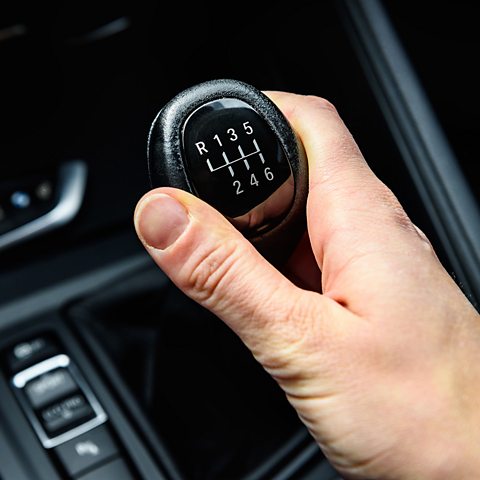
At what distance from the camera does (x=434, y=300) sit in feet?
2.43

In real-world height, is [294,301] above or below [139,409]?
above

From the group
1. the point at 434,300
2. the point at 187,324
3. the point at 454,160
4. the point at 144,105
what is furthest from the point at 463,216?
the point at 144,105

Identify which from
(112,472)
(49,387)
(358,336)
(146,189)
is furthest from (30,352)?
(358,336)

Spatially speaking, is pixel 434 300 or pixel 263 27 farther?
pixel 263 27

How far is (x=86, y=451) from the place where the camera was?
0.95 meters

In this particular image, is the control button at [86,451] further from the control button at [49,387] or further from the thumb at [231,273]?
the thumb at [231,273]

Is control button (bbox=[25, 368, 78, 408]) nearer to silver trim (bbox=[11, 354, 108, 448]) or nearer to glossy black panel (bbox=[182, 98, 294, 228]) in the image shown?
silver trim (bbox=[11, 354, 108, 448])

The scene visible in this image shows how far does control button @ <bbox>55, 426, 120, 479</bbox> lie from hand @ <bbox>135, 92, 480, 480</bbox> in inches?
11.6

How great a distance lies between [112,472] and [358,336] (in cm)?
37

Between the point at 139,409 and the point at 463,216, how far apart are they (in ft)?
1.38

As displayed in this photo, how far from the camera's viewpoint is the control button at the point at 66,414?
3.13 ft

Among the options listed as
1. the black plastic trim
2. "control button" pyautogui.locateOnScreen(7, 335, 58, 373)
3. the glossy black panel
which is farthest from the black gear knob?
"control button" pyautogui.locateOnScreen(7, 335, 58, 373)

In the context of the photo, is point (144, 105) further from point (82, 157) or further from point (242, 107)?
point (242, 107)

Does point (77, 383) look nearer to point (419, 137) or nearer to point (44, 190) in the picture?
point (44, 190)
